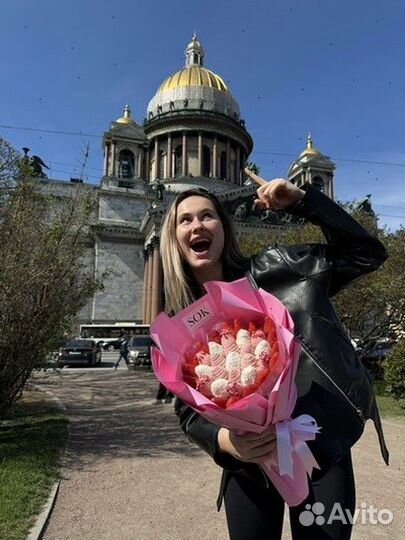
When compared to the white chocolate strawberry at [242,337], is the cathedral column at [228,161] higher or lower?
higher

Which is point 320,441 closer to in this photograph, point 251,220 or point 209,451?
point 209,451

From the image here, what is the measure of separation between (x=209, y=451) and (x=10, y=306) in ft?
25.3

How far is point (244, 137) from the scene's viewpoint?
213 feet

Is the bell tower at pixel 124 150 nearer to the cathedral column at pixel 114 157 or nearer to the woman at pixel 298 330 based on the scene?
the cathedral column at pixel 114 157

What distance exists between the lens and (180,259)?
2.43 meters

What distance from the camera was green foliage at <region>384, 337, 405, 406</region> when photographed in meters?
13.3

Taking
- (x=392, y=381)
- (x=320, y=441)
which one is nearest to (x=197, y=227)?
(x=320, y=441)

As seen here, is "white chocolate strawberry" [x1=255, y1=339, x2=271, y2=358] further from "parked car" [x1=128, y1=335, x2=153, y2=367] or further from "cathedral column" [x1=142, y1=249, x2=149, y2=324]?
"cathedral column" [x1=142, y1=249, x2=149, y2=324]

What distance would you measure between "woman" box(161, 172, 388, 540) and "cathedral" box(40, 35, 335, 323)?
141 ft

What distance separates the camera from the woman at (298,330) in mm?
1935

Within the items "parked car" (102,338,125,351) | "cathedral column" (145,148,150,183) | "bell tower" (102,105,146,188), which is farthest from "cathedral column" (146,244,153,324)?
"cathedral column" (145,148,150,183)

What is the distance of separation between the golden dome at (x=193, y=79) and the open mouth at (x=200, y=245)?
64.2 m

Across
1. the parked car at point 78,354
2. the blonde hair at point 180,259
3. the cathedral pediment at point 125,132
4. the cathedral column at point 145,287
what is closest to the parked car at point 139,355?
the parked car at point 78,354

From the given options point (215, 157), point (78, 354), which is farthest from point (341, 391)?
point (215, 157)
